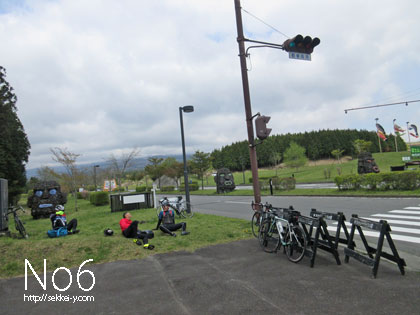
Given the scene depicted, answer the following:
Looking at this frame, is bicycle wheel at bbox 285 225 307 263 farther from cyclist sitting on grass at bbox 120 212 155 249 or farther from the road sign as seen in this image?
the road sign

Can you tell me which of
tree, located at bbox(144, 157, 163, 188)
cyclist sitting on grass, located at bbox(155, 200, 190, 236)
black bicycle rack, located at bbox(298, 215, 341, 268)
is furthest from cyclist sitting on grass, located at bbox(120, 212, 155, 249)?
tree, located at bbox(144, 157, 163, 188)

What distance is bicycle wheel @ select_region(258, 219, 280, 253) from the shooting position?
6.20 m

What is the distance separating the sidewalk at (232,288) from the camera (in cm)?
352

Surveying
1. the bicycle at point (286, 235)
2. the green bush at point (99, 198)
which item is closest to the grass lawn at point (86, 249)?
the bicycle at point (286, 235)

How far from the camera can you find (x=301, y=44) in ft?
24.5

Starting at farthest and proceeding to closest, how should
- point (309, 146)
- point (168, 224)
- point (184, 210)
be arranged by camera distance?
point (309, 146) → point (184, 210) → point (168, 224)

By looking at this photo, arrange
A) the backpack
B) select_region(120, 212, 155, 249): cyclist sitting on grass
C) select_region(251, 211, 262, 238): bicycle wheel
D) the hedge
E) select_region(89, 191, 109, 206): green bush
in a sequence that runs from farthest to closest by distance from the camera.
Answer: select_region(89, 191, 109, 206): green bush, the hedge, the backpack, select_region(251, 211, 262, 238): bicycle wheel, select_region(120, 212, 155, 249): cyclist sitting on grass

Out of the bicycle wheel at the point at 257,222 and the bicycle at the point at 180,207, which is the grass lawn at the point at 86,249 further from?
the bicycle at the point at 180,207

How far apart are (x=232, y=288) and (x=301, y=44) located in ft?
20.2

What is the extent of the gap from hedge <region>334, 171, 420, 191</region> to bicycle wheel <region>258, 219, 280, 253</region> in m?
13.1

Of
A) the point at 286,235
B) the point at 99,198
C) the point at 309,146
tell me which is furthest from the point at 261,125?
the point at 309,146

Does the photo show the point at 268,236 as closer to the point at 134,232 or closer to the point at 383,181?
the point at 134,232

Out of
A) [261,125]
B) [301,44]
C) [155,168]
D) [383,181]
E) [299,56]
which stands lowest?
[383,181]

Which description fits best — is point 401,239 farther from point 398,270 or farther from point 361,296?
point 361,296
